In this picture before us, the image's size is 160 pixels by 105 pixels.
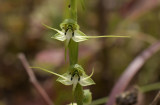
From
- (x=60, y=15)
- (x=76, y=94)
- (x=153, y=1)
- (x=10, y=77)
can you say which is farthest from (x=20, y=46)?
(x=76, y=94)

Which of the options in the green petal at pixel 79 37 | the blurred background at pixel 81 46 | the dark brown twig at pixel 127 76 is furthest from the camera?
the blurred background at pixel 81 46

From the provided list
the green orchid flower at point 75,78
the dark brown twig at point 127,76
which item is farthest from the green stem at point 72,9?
the dark brown twig at point 127,76

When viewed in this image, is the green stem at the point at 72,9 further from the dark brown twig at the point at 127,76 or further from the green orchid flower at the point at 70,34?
the dark brown twig at the point at 127,76

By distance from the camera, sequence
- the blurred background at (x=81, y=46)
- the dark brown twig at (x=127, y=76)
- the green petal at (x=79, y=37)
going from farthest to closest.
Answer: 1. the blurred background at (x=81, y=46)
2. the dark brown twig at (x=127, y=76)
3. the green petal at (x=79, y=37)

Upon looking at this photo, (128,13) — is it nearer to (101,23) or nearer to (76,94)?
(101,23)

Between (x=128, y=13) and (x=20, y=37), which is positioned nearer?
(x=128, y=13)

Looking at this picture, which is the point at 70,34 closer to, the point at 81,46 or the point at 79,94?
the point at 79,94

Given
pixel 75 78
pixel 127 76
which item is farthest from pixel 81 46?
pixel 75 78

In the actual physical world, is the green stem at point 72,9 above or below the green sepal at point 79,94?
above
